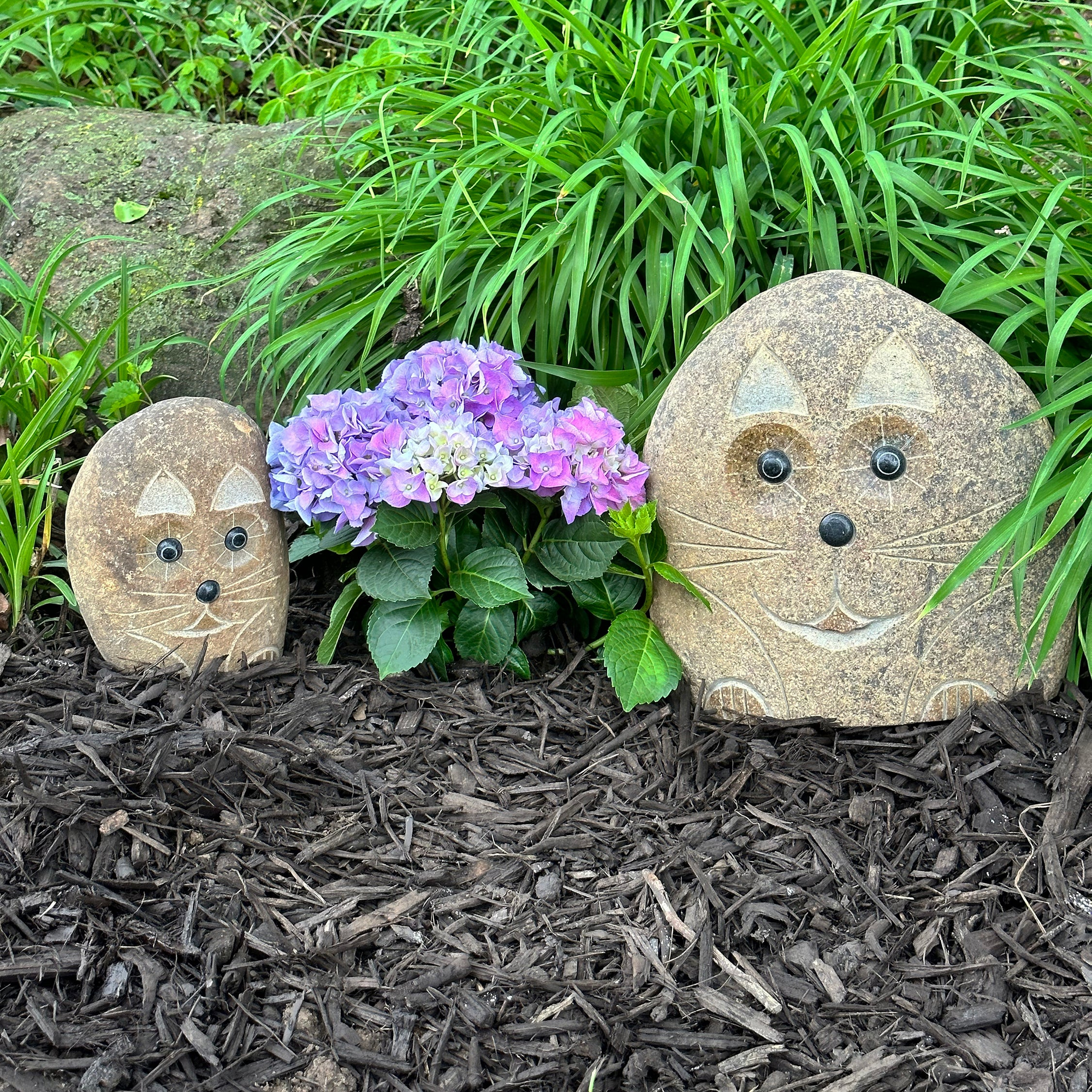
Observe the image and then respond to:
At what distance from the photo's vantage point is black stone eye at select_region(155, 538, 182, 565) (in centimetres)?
212

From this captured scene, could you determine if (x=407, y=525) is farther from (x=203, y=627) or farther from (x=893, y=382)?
(x=893, y=382)

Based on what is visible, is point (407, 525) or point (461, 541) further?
point (461, 541)

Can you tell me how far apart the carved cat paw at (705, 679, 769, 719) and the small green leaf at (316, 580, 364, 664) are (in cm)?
75

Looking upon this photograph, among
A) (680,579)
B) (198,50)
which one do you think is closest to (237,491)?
(680,579)

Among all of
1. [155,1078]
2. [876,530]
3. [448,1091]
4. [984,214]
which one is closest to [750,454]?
[876,530]

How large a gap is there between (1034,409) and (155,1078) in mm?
1801

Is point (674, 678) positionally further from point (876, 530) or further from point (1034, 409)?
point (1034, 409)

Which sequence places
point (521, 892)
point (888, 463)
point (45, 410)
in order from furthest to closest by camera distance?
point (45, 410), point (888, 463), point (521, 892)

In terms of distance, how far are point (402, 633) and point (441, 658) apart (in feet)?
0.48

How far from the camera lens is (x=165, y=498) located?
2.12 m

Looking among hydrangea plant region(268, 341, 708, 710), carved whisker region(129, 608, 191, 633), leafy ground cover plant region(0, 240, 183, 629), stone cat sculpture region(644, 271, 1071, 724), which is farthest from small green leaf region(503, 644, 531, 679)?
leafy ground cover plant region(0, 240, 183, 629)

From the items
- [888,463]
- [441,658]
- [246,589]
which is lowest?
[441,658]

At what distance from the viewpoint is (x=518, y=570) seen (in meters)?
2.14

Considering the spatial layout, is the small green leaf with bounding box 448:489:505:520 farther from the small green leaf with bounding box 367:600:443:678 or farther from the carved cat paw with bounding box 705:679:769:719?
the carved cat paw with bounding box 705:679:769:719
